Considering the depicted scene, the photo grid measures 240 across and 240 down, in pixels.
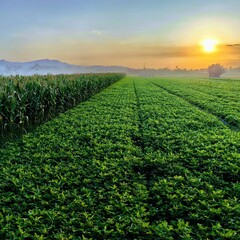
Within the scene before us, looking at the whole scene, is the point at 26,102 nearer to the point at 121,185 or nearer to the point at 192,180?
the point at 121,185

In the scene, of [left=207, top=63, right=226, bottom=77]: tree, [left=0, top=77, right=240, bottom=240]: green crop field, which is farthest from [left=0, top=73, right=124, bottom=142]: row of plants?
[left=207, top=63, right=226, bottom=77]: tree

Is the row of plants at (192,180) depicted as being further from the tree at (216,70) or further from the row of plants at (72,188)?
the tree at (216,70)

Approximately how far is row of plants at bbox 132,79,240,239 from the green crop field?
0.02 m

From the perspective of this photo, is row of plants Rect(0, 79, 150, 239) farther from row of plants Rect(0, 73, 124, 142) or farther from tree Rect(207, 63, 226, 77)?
tree Rect(207, 63, 226, 77)

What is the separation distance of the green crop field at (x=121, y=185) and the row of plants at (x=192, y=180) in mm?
17

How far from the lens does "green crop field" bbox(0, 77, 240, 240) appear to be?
4324 mm

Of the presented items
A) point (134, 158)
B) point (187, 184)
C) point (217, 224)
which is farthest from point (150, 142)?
point (217, 224)

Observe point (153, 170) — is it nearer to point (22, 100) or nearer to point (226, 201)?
point (226, 201)

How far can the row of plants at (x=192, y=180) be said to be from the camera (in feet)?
14.4

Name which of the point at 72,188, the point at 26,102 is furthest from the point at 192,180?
the point at 26,102

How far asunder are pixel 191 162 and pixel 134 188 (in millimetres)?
2154

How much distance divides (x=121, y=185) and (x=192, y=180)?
1569 millimetres

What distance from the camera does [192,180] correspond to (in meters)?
5.93

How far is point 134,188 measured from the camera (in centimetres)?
568
